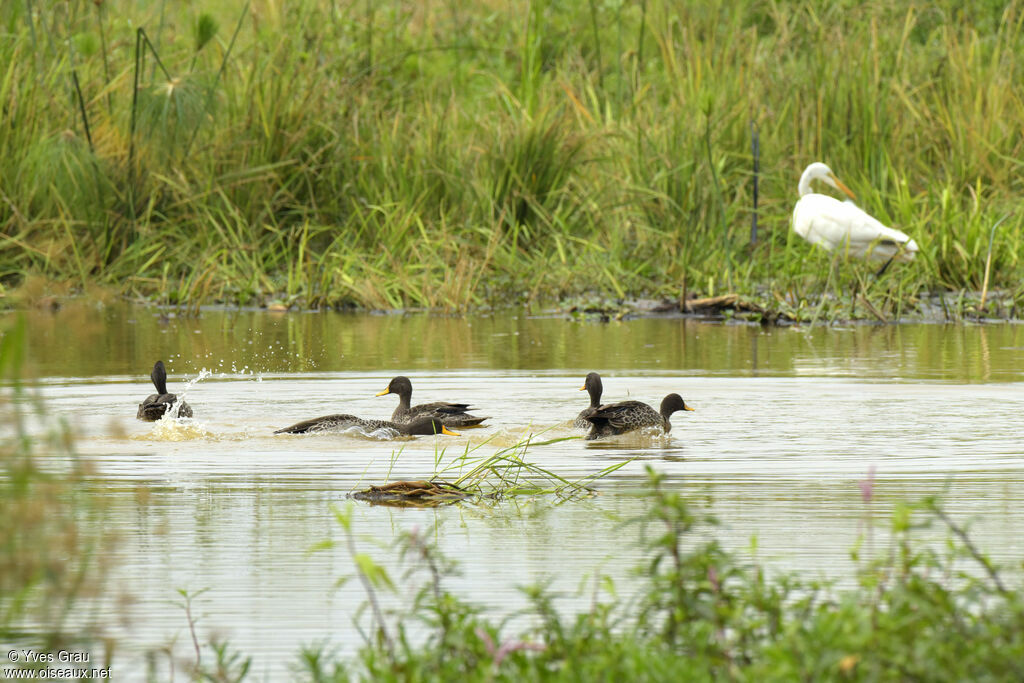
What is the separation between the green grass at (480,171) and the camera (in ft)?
52.3

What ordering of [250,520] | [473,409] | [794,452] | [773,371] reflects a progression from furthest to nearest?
[773,371], [473,409], [794,452], [250,520]

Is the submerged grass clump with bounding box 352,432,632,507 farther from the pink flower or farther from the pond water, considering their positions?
the pink flower

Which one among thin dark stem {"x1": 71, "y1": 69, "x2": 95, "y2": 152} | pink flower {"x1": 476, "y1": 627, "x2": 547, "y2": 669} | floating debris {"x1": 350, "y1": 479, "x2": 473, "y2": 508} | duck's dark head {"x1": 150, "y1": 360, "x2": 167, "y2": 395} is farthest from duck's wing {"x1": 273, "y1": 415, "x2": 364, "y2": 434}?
thin dark stem {"x1": 71, "y1": 69, "x2": 95, "y2": 152}

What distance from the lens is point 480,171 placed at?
666 inches

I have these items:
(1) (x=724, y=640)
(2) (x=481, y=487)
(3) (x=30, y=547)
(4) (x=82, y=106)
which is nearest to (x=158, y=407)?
(2) (x=481, y=487)

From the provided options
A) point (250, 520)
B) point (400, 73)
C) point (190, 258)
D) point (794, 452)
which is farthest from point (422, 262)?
point (250, 520)

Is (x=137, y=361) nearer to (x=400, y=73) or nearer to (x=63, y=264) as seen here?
(x=63, y=264)

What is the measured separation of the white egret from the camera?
1487 centimetres

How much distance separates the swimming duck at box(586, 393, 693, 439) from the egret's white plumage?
21.8ft

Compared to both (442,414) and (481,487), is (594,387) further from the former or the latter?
(481,487)

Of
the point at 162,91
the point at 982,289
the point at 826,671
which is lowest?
the point at 826,671

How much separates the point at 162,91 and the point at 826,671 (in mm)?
13608

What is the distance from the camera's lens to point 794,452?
7.47 metres

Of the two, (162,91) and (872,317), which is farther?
(162,91)
